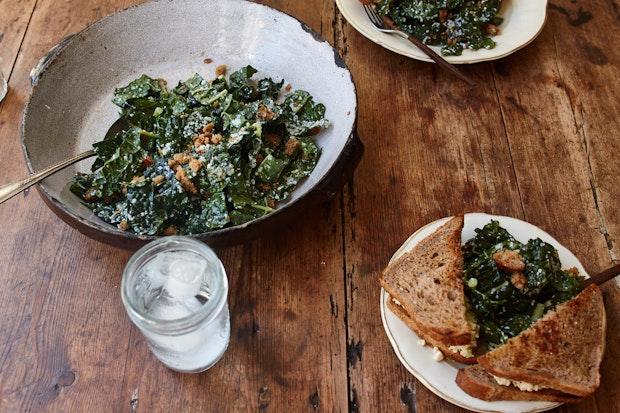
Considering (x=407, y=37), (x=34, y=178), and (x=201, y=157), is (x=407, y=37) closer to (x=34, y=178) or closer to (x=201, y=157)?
(x=201, y=157)

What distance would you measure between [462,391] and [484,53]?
3.88 feet

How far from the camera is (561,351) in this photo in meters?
1.40

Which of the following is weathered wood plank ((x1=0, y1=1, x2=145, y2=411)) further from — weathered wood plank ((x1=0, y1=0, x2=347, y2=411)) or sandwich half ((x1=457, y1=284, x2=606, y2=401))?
sandwich half ((x1=457, y1=284, x2=606, y2=401))

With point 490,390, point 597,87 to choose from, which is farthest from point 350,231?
point 597,87

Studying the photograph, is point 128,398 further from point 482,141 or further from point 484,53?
point 484,53

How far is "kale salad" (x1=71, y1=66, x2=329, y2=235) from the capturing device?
1615mm

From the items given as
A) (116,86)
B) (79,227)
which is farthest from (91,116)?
(79,227)

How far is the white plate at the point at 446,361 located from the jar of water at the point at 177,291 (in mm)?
430

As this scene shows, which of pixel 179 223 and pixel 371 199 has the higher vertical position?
pixel 179 223

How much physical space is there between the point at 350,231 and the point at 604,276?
2.19 ft

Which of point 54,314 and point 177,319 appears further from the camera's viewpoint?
point 54,314

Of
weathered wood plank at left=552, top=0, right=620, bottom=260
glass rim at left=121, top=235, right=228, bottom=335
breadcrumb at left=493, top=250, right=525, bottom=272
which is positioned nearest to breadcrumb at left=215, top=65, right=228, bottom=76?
glass rim at left=121, top=235, right=228, bottom=335

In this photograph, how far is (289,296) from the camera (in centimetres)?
162

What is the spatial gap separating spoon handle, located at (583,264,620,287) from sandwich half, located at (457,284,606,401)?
0.09 meters
